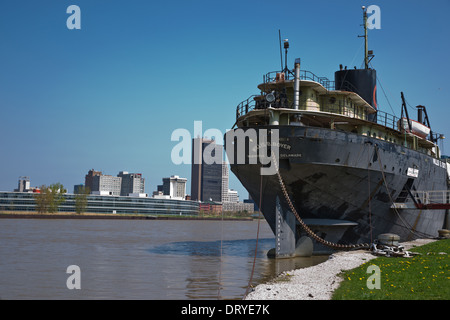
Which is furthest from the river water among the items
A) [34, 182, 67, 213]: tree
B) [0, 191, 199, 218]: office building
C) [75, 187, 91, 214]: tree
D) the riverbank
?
[0, 191, 199, 218]: office building

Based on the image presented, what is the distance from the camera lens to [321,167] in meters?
18.9

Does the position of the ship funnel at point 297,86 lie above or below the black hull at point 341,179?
above

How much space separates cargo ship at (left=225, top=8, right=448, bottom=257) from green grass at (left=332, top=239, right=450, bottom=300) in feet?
15.6

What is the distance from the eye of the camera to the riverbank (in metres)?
10.6

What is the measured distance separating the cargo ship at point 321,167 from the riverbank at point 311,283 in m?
3.40

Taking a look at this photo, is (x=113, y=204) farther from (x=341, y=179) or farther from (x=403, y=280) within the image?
(x=403, y=280)

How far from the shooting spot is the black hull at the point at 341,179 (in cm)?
1880

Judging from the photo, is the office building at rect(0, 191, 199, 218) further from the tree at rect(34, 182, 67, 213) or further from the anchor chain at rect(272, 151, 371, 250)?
the anchor chain at rect(272, 151, 371, 250)

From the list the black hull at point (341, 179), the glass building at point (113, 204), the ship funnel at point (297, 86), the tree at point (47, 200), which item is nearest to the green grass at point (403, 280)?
the black hull at point (341, 179)

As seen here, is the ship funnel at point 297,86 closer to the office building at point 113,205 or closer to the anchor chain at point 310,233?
the anchor chain at point 310,233

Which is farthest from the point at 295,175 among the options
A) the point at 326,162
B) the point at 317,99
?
the point at 317,99
